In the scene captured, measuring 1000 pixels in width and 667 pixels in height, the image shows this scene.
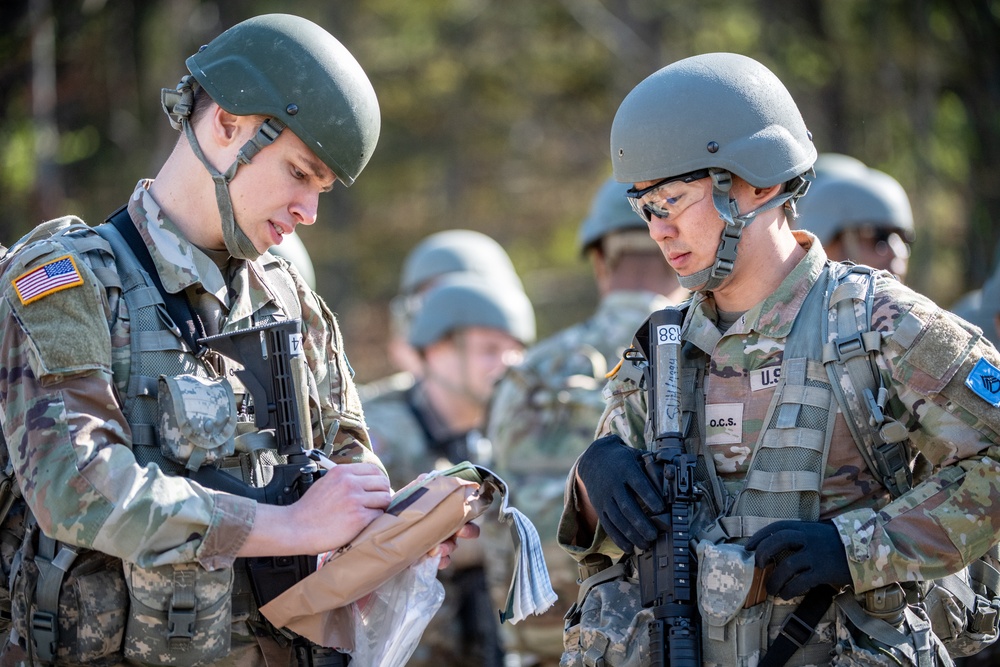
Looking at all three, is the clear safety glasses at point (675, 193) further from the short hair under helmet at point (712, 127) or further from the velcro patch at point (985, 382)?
the velcro patch at point (985, 382)

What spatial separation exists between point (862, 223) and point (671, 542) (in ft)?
11.9

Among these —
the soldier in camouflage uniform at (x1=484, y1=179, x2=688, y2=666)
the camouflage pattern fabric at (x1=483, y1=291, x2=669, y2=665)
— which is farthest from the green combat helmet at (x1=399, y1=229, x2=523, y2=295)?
the camouflage pattern fabric at (x1=483, y1=291, x2=669, y2=665)

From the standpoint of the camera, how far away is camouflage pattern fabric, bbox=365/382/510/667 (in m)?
7.46

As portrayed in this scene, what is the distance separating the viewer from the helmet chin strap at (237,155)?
11.5 feet

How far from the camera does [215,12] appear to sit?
53.2 ft

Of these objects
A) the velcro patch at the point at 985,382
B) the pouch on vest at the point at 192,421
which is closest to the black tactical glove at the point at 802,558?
the velcro patch at the point at 985,382

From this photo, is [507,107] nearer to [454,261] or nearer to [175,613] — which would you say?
[454,261]

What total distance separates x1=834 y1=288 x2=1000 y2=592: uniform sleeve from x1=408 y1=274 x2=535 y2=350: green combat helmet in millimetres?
4761

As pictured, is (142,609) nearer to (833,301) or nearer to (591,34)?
(833,301)

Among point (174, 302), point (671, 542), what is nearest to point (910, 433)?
point (671, 542)

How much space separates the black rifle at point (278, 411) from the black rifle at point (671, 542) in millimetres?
996

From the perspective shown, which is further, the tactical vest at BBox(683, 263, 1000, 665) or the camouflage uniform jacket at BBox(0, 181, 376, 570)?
the tactical vest at BBox(683, 263, 1000, 665)

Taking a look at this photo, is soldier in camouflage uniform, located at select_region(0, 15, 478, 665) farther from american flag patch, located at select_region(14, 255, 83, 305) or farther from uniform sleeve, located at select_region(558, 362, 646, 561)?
uniform sleeve, located at select_region(558, 362, 646, 561)

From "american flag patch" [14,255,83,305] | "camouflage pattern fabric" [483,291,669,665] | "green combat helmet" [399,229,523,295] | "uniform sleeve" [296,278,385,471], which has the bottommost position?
"camouflage pattern fabric" [483,291,669,665]
